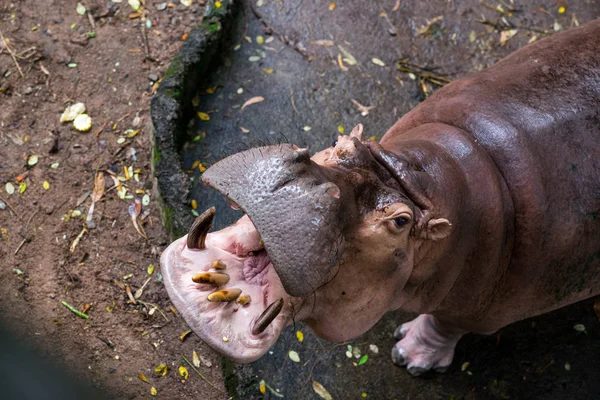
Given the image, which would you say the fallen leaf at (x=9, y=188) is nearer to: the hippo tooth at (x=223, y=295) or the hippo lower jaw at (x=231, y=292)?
the hippo lower jaw at (x=231, y=292)

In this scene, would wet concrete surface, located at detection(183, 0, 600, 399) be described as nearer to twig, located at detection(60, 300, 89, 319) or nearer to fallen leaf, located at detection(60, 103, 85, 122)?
fallen leaf, located at detection(60, 103, 85, 122)

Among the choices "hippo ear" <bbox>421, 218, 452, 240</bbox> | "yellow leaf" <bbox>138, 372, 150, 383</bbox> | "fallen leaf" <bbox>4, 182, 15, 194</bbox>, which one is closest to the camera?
"hippo ear" <bbox>421, 218, 452, 240</bbox>

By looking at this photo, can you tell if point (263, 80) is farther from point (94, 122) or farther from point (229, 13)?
point (94, 122)

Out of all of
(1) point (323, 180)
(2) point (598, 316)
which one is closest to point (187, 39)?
(1) point (323, 180)

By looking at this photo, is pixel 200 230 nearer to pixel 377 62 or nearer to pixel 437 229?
pixel 437 229

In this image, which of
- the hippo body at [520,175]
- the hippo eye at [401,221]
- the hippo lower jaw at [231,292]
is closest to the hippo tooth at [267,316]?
the hippo lower jaw at [231,292]

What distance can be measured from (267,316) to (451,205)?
83cm

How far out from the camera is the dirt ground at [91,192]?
11.4 ft

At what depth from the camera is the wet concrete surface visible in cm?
364

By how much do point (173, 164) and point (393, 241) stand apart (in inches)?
72.3

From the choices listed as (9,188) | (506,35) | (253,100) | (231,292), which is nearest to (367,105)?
(253,100)

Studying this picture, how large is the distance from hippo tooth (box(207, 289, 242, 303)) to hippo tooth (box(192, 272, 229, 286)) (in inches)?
1.3

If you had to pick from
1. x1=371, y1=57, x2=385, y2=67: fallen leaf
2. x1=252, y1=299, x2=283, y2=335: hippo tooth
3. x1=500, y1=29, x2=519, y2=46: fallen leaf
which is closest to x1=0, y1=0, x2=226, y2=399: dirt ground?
x1=371, y1=57, x2=385, y2=67: fallen leaf

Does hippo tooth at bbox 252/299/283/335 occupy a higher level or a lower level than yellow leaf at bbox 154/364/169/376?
higher
